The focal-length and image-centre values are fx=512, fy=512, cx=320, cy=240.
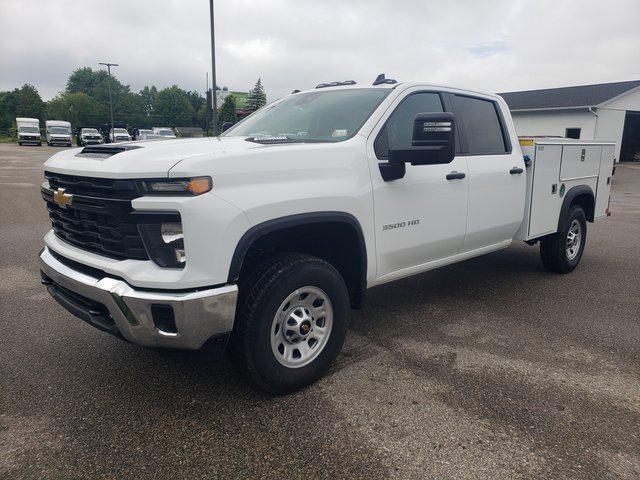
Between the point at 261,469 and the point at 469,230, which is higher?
the point at 469,230

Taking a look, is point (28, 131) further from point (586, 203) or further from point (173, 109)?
point (173, 109)

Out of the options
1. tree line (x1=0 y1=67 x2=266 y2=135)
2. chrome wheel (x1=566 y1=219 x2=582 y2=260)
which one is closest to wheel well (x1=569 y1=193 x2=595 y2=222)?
chrome wheel (x1=566 y1=219 x2=582 y2=260)

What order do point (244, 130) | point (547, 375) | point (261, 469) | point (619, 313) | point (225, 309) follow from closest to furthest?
1. point (261, 469)
2. point (225, 309)
3. point (547, 375)
4. point (244, 130)
5. point (619, 313)

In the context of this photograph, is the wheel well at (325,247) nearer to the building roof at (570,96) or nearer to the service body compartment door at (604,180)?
the service body compartment door at (604,180)

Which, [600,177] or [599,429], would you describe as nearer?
[599,429]

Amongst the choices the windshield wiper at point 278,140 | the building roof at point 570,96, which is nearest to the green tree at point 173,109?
the building roof at point 570,96

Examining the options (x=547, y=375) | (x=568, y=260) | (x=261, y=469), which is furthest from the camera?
(x=568, y=260)

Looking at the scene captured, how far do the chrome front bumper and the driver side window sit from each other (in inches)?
61.7

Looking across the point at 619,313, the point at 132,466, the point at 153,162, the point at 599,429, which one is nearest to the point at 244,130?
the point at 153,162

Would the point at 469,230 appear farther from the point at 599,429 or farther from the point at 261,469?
the point at 261,469

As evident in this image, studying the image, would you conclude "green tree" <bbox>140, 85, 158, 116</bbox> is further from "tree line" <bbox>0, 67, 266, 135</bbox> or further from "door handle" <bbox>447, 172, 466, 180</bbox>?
"door handle" <bbox>447, 172, 466, 180</bbox>

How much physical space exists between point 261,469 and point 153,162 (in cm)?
162

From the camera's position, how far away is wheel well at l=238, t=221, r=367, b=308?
3.09m

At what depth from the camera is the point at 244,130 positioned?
4.30m
